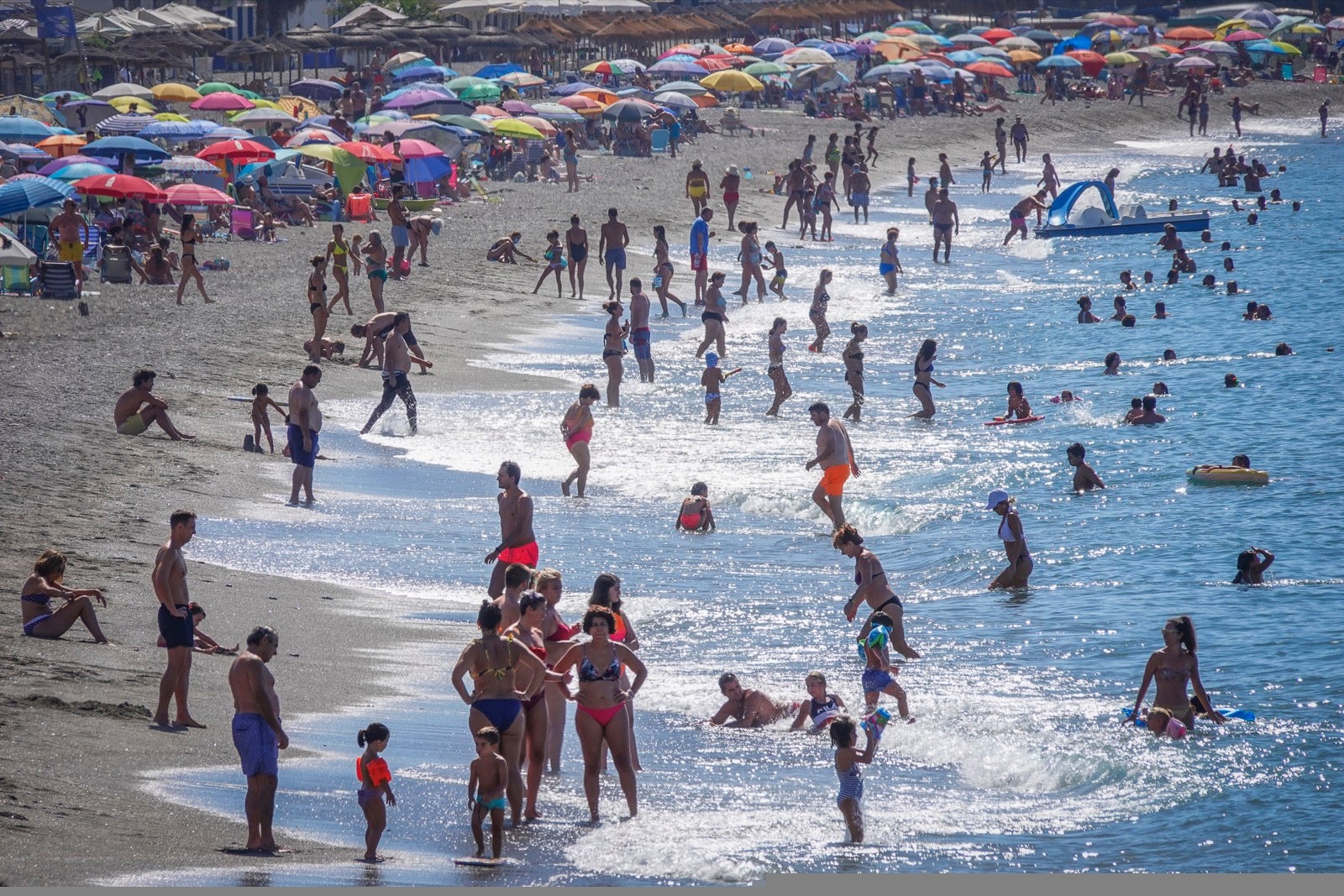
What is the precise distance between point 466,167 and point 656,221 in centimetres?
631

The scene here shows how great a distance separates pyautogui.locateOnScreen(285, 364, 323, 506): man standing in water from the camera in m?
14.4

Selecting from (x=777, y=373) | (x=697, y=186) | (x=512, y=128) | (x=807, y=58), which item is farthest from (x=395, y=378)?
(x=807, y=58)

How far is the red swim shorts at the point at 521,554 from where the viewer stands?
434 inches

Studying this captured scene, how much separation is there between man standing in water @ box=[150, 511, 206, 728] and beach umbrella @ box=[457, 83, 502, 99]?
115 ft

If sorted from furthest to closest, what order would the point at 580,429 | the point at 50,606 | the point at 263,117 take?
the point at 263,117
the point at 580,429
the point at 50,606

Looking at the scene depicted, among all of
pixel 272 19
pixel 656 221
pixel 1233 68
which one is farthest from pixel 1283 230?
pixel 272 19

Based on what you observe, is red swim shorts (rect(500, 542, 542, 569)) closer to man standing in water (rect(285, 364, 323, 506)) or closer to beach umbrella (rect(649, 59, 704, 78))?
man standing in water (rect(285, 364, 323, 506))

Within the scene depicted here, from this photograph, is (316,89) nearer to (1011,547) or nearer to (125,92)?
(125,92)

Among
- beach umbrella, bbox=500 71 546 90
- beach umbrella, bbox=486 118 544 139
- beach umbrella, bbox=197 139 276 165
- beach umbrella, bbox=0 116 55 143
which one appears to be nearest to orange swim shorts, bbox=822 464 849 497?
beach umbrella, bbox=197 139 276 165

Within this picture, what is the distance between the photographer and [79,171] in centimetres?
2592

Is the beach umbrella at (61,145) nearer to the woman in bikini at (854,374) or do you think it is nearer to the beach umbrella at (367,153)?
the beach umbrella at (367,153)

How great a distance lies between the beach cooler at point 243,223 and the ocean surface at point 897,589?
6765 millimetres

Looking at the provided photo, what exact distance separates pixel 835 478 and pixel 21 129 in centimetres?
2277

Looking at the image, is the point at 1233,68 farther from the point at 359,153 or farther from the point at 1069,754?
the point at 1069,754
